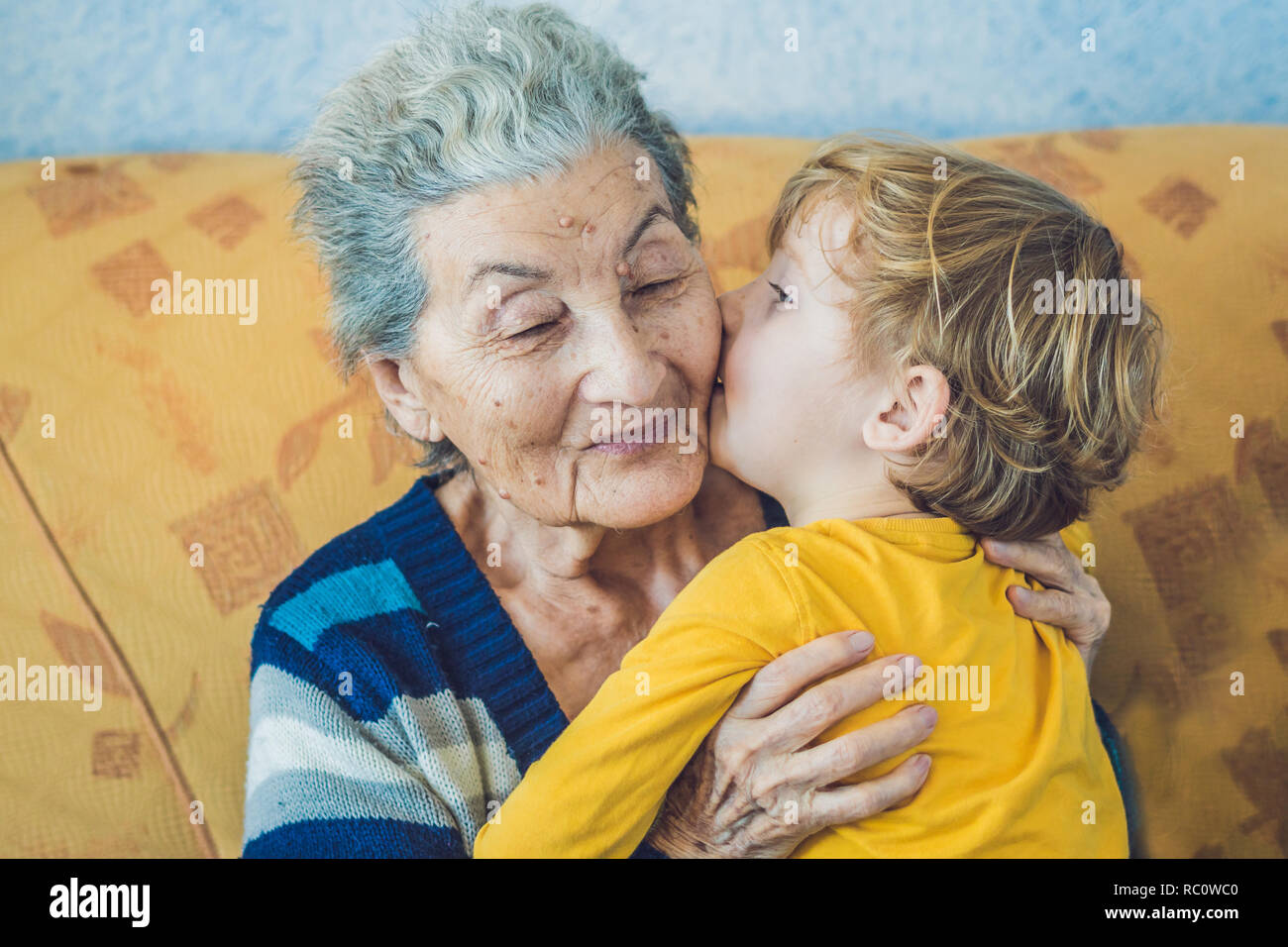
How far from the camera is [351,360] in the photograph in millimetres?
1251

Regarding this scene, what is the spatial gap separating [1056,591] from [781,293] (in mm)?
507

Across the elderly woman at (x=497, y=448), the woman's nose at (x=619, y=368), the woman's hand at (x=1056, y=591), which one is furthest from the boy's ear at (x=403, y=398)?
the woman's hand at (x=1056, y=591)

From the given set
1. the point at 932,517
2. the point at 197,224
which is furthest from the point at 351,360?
the point at 932,517

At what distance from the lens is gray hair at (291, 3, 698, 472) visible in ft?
3.41

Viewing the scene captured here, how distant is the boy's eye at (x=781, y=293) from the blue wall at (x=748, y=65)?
0.42m

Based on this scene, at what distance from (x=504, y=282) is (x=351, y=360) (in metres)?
0.31

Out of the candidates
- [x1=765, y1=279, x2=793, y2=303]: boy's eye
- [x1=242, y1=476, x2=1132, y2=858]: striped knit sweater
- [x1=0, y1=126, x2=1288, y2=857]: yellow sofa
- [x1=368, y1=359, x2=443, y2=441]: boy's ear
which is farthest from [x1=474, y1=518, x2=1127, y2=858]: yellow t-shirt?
[x1=0, y1=126, x2=1288, y2=857]: yellow sofa

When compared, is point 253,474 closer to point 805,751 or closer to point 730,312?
point 730,312

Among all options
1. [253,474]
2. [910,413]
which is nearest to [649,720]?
[910,413]

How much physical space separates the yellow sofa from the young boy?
450 millimetres

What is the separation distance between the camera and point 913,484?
112cm

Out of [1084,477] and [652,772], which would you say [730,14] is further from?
[652,772]

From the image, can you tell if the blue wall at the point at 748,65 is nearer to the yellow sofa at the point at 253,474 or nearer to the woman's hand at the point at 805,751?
the yellow sofa at the point at 253,474

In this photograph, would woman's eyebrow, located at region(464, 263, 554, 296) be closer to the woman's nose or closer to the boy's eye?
the woman's nose
